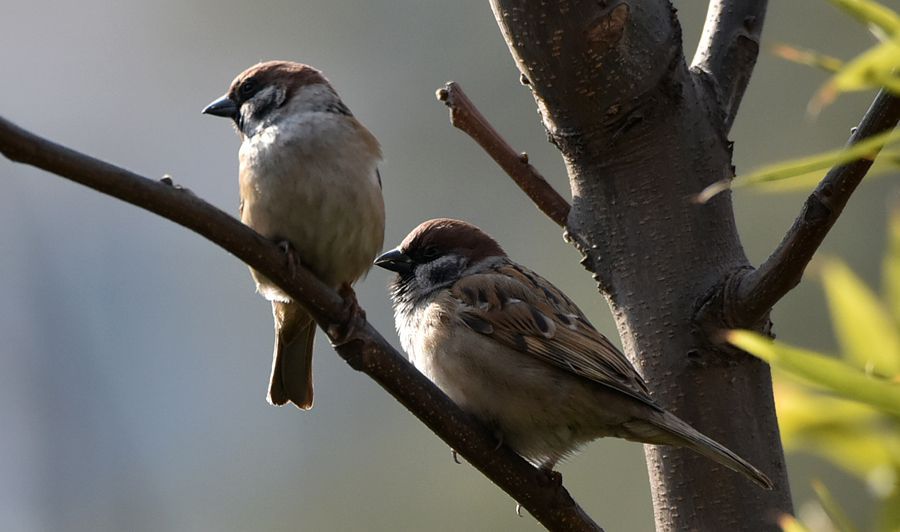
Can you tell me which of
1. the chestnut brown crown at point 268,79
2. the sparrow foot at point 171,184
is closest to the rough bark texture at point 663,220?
the sparrow foot at point 171,184

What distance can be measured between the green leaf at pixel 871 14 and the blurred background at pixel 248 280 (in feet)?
17.0

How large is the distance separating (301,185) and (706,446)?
1.03 metres

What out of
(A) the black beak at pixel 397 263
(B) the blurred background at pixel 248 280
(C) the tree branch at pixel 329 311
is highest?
(B) the blurred background at pixel 248 280

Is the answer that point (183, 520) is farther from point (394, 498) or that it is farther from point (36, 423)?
point (394, 498)

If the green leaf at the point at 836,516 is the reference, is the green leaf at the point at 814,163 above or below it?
above

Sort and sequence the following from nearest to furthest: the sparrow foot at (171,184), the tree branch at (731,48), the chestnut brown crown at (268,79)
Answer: the sparrow foot at (171,184), the tree branch at (731,48), the chestnut brown crown at (268,79)

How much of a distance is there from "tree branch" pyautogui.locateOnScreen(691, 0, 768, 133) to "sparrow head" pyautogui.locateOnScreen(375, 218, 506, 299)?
104 centimetres

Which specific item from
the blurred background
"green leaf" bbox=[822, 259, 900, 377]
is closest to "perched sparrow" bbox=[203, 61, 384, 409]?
"green leaf" bbox=[822, 259, 900, 377]

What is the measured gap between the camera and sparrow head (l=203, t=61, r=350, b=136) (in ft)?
8.64

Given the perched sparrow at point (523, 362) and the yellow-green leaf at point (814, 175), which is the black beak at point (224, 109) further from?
the yellow-green leaf at point (814, 175)

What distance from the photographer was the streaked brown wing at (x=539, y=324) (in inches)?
92.0

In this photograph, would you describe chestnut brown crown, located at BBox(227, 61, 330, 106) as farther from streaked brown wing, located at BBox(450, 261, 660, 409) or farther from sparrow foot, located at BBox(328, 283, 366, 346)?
sparrow foot, located at BBox(328, 283, 366, 346)

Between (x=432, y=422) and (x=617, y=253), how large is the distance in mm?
424

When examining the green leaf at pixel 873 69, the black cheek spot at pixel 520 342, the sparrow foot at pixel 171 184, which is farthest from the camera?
the black cheek spot at pixel 520 342
